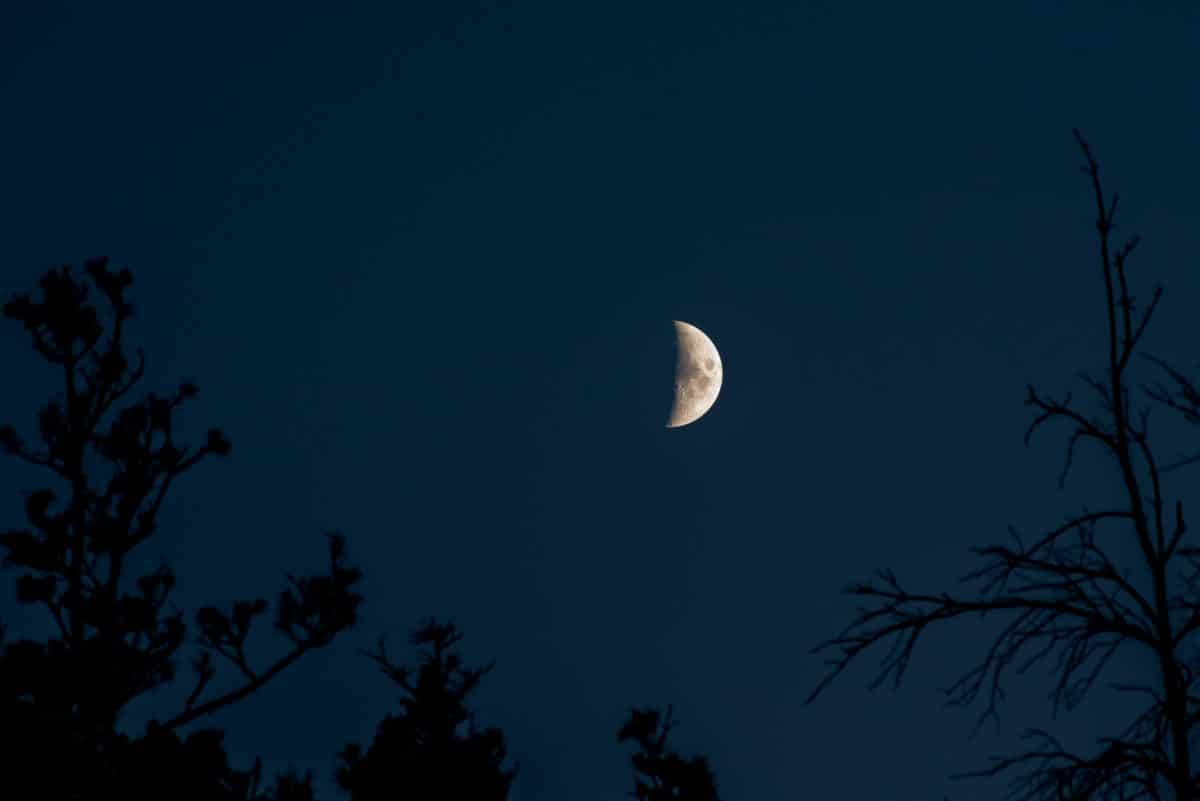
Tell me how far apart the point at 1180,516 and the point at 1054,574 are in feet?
1.65

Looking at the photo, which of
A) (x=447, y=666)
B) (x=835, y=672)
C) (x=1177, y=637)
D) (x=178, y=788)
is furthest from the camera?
(x=447, y=666)

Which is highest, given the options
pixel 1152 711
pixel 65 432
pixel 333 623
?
pixel 65 432

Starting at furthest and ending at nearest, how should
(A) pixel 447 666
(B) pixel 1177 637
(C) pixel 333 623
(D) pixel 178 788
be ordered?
(A) pixel 447 666 < (C) pixel 333 623 < (D) pixel 178 788 < (B) pixel 1177 637

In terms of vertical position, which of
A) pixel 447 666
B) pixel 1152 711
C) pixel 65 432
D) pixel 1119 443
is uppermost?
pixel 447 666

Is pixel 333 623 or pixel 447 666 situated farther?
pixel 447 666

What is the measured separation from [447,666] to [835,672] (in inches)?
787

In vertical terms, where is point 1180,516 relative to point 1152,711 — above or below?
above

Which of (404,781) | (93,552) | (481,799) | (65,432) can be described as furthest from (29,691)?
(481,799)

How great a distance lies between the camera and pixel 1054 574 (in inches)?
169

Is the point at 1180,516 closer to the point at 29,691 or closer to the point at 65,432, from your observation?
the point at 29,691

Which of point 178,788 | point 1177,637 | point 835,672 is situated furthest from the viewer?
point 178,788

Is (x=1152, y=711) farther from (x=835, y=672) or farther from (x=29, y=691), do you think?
(x=29, y=691)

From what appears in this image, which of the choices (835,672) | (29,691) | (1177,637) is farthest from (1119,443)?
(29,691)

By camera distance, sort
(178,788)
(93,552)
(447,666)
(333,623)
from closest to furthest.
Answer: (178,788)
(93,552)
(333,623)
(447,666)
